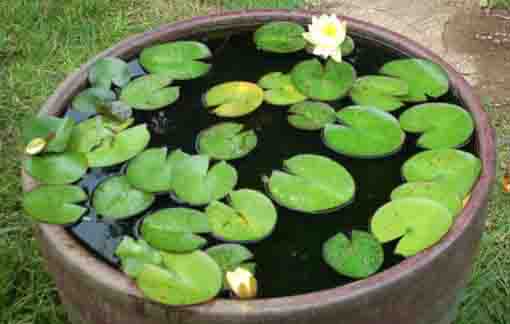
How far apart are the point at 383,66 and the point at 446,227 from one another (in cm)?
52

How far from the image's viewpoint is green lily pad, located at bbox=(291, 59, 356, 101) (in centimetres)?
137

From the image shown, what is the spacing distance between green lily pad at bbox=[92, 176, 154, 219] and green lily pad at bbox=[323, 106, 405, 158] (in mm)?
383

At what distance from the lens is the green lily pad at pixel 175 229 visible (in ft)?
3.40

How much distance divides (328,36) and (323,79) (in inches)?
3.8

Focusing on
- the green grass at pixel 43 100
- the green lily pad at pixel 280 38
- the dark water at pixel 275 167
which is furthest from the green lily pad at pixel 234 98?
the green grass at pixel 43 100

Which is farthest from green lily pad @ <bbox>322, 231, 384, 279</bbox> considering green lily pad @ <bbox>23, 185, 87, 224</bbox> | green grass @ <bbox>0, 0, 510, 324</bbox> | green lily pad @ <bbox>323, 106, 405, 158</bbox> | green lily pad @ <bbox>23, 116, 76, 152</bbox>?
green grass @ <bbox>0, 0, 510, 324</bbox>

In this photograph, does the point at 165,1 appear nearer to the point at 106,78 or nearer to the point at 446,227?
the point at 106,78

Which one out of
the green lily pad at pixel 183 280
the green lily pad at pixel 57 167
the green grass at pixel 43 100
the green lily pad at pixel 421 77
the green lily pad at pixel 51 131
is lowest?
the green grass at pixel 43 100

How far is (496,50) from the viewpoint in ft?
8.27

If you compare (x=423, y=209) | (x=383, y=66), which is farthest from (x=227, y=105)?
(x=423, y=209)

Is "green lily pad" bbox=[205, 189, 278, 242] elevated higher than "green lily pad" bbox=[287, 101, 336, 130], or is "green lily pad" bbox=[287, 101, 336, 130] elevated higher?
"green lily pad" bbox=[287, 101, 336, 130]

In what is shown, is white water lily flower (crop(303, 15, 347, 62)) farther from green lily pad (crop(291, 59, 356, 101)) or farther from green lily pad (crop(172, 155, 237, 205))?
green lily pad (crop(172, 155, 237, 205))

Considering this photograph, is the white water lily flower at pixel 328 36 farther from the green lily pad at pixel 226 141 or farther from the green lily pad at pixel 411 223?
the green lily pad at pixel 411 223

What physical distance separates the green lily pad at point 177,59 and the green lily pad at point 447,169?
Answer: 539 mm
